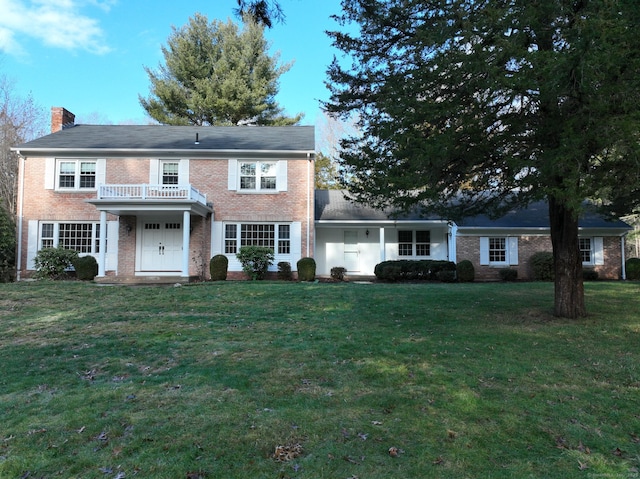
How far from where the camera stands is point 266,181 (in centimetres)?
1827

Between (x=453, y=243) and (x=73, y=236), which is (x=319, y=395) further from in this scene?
(x=73, y=236)

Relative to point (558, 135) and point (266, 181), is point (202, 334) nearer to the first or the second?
point (558, 135)

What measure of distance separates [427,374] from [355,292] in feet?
23.1

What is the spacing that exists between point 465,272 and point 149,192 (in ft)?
43.8

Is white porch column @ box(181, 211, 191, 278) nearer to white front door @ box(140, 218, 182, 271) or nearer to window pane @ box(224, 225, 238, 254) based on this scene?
white front door @ box(140, 218, 182, 271)

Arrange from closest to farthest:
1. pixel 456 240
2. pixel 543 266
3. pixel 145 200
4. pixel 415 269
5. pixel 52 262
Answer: pixel 145 200
pixel 52 262
pixel 415 269
pixel 543 266
pixel 456 240

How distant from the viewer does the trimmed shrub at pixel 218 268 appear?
55.0 ft

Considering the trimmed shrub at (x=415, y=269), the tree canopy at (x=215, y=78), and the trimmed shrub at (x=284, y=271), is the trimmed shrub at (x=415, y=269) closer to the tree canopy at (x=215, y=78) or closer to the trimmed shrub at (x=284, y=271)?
the trimmed shrub at (x=284, y=271)

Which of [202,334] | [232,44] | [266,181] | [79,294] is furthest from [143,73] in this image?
[202,334]

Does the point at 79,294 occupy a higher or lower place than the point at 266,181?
lower

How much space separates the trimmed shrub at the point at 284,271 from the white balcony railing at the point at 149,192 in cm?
406

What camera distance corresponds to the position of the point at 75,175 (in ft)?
59.0

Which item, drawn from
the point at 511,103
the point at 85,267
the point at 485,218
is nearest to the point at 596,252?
the point at 485,218

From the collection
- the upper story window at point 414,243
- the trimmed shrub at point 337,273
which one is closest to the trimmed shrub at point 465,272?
the upper story window at point 414,243
